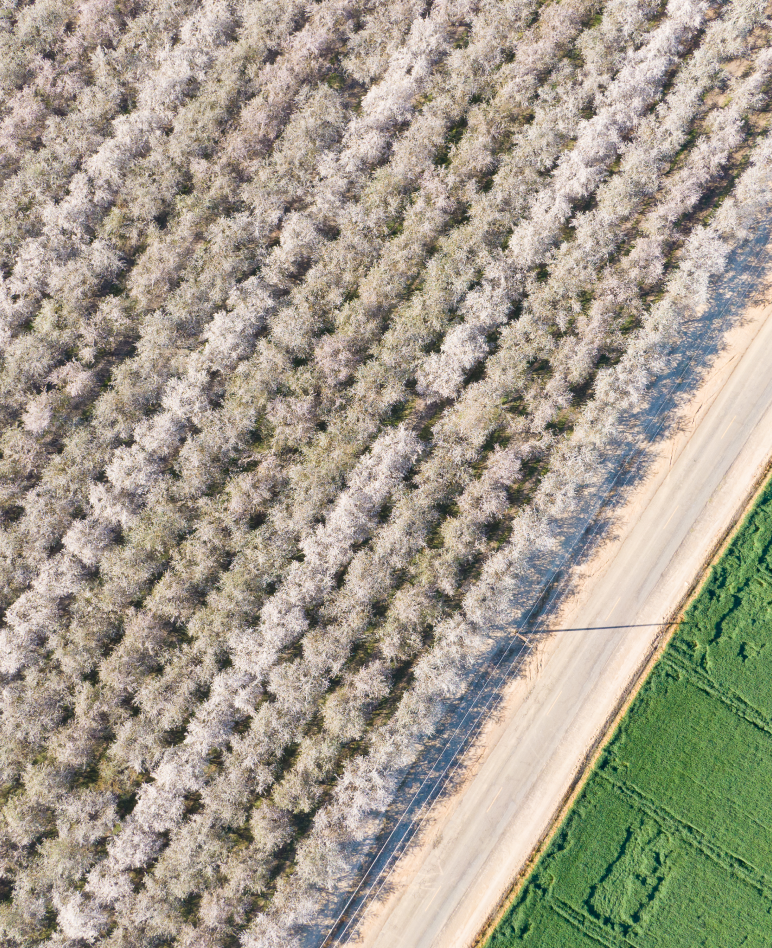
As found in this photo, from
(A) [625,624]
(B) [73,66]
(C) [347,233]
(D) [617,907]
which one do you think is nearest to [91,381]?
(C) [347,233]

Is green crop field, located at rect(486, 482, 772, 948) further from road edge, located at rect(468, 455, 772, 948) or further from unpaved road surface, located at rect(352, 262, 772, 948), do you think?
unpaved road surface, located at rect(352, 262, 772, 948)

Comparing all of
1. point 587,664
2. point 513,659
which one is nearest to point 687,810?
point 587,664

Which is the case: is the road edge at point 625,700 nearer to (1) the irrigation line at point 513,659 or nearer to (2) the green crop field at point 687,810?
(2) the green crop field at point 687,810

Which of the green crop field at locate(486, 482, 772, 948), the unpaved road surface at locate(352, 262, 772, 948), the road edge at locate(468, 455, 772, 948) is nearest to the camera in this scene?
the green crop field at locate(486, 482, 772, 948)

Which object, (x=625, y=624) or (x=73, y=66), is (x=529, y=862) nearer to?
(x=625, y=624)

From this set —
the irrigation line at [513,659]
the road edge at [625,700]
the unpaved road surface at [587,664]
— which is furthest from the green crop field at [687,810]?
the irrigation line at [513,659]

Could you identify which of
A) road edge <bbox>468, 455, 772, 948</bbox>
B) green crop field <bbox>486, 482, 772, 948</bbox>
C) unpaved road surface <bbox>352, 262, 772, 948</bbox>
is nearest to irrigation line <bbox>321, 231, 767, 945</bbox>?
unpaved road surface <bbox>352, 262, 772, 948</bbox>
